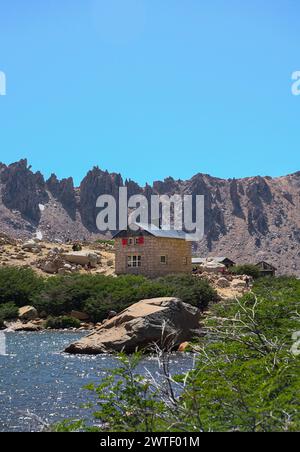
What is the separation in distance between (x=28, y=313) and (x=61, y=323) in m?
3.08

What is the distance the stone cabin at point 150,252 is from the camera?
4906cm

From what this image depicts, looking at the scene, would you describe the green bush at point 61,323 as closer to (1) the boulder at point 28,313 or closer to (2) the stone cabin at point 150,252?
(1) the boulder at point 28,313

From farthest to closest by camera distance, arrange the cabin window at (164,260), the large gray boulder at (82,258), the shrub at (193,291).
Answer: the large gray boulder at (82,258)
the cabin window at (164,260)
the shrub at (193,291)

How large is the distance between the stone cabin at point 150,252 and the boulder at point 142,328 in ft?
72.6

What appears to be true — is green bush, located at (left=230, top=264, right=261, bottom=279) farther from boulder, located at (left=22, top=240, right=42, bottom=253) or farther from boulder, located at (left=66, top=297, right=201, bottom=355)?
boulder, located at (left=66, top=297, right=201, bottom=355)

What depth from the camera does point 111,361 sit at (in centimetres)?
2155

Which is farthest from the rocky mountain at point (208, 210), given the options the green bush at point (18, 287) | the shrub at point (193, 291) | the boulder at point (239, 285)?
the green bush at point (18, 287)

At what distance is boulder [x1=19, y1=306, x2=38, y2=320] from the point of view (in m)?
37.4

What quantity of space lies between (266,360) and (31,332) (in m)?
25.0

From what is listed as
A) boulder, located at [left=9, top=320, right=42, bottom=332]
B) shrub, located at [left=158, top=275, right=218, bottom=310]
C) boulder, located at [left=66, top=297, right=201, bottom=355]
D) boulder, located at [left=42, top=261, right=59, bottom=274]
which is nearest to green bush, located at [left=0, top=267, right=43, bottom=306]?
boulder, located at [left=9, top=320, right=42, bottom=332]

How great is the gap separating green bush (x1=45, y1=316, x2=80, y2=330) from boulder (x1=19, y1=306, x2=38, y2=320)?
7.47 feet

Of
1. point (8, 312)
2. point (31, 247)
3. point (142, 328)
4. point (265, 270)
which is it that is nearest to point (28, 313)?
point (8, 312)

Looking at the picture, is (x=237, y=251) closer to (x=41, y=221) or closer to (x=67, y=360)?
(x=41, y=221)
